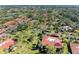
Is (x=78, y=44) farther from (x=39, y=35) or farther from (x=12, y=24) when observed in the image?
(x=12, y=24)

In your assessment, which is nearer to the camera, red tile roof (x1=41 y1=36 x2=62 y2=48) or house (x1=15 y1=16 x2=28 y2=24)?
red tile roof (x1=41 y1=36 x2=62 y2=48)

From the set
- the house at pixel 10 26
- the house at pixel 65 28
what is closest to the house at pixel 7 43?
the house at pixel 10 26

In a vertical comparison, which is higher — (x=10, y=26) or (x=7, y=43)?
(x=10, y=26)

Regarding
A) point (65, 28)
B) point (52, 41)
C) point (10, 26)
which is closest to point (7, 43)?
point (10, 26)

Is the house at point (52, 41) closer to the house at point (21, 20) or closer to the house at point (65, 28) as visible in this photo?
the house at point (65, 28)

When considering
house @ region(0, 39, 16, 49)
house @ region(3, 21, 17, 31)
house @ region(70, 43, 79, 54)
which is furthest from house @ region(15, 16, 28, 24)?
house @ region(70, 43, 79, 54)

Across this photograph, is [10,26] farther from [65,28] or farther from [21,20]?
[65,28]

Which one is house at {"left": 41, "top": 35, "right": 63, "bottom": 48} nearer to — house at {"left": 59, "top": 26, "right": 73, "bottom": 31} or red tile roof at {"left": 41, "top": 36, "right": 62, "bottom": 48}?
red tile roof at {"left": 41, "top": 36, "right": 62, "bottom": 48}
